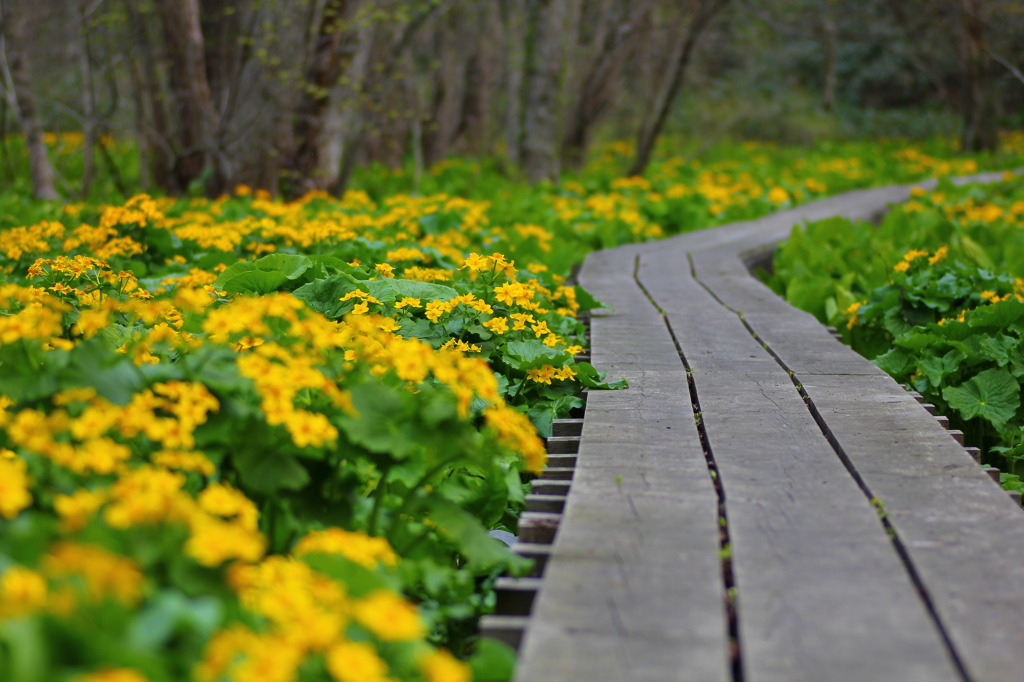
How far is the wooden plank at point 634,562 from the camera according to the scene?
4.73ft

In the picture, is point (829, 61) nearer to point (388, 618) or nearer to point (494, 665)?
point (494, 665)

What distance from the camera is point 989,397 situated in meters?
3.35

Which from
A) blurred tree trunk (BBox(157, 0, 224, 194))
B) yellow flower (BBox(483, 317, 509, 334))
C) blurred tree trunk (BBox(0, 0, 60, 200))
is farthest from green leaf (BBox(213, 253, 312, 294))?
blurred tree trunk (BBox(157, 0, 224, 194))

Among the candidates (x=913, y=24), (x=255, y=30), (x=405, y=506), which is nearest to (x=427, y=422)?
(x=405, y=506)

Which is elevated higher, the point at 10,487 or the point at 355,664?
the point at 10,487

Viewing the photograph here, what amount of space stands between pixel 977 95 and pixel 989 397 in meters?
15.3

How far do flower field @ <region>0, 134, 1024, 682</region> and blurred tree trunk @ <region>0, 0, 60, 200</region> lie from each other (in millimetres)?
3176

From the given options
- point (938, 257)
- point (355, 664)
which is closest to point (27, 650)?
point (355, 664)

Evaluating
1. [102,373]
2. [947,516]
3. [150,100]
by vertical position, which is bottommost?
[947,516]

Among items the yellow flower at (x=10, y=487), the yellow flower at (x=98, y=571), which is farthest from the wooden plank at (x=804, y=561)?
the yellow flower at (x=10, y=487)

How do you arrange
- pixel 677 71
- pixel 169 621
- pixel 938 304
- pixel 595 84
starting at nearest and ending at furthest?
pixel 169 621 < pixel 938 304 < pixel 677 71 < pixel 595 84

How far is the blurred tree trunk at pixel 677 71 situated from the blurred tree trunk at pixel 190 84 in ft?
18.9

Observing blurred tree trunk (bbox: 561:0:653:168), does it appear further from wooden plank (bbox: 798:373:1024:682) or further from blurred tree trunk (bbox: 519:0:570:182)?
wooden plank (bbox: 798:373:1024:682)

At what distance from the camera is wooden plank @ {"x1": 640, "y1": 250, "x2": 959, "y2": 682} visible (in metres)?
1.44
